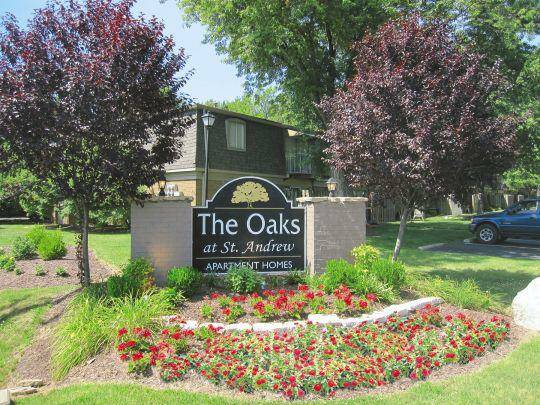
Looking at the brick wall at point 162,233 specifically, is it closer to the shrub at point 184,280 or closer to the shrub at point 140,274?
the shrub at point 140,274

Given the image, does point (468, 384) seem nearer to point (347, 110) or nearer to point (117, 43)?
point (347, 110)

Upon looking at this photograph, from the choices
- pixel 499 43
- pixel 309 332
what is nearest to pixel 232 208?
pixel 309 332

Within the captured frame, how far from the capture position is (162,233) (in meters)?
6.70

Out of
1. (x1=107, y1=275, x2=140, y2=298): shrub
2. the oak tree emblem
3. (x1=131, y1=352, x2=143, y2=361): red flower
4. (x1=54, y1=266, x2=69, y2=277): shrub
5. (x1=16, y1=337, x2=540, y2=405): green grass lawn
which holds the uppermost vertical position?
the oak tree emblem

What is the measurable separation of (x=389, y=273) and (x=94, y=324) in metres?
4.28

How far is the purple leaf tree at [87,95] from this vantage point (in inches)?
225

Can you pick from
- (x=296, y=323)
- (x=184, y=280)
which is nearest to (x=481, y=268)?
(x=296, y=323)

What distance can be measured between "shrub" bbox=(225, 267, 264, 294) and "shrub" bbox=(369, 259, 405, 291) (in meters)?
1.81

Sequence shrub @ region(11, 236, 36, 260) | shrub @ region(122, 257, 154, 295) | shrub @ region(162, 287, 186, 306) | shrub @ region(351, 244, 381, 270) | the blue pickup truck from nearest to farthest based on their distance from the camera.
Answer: shrub @ region(162, 287, 186, 306) < shrub @ region(122, 257, 154, 295) < shrub @ region(351, 244, 381, 270) < shrub @ region(11, 236, 36, 260) < the blue pickup truck

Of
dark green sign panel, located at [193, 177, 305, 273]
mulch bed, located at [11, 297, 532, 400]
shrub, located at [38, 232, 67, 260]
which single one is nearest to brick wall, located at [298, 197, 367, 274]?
dark green sign panel, located at [193, 177, 305, 273]

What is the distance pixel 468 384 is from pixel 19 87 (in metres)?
6.52

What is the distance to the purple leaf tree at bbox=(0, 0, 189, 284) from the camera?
18.7ft

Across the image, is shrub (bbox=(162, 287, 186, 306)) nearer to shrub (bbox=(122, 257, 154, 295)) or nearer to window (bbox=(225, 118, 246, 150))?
shrub (bbox=(122, 257, 154, 295))

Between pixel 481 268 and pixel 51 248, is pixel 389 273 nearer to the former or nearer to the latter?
pixel 481 268
